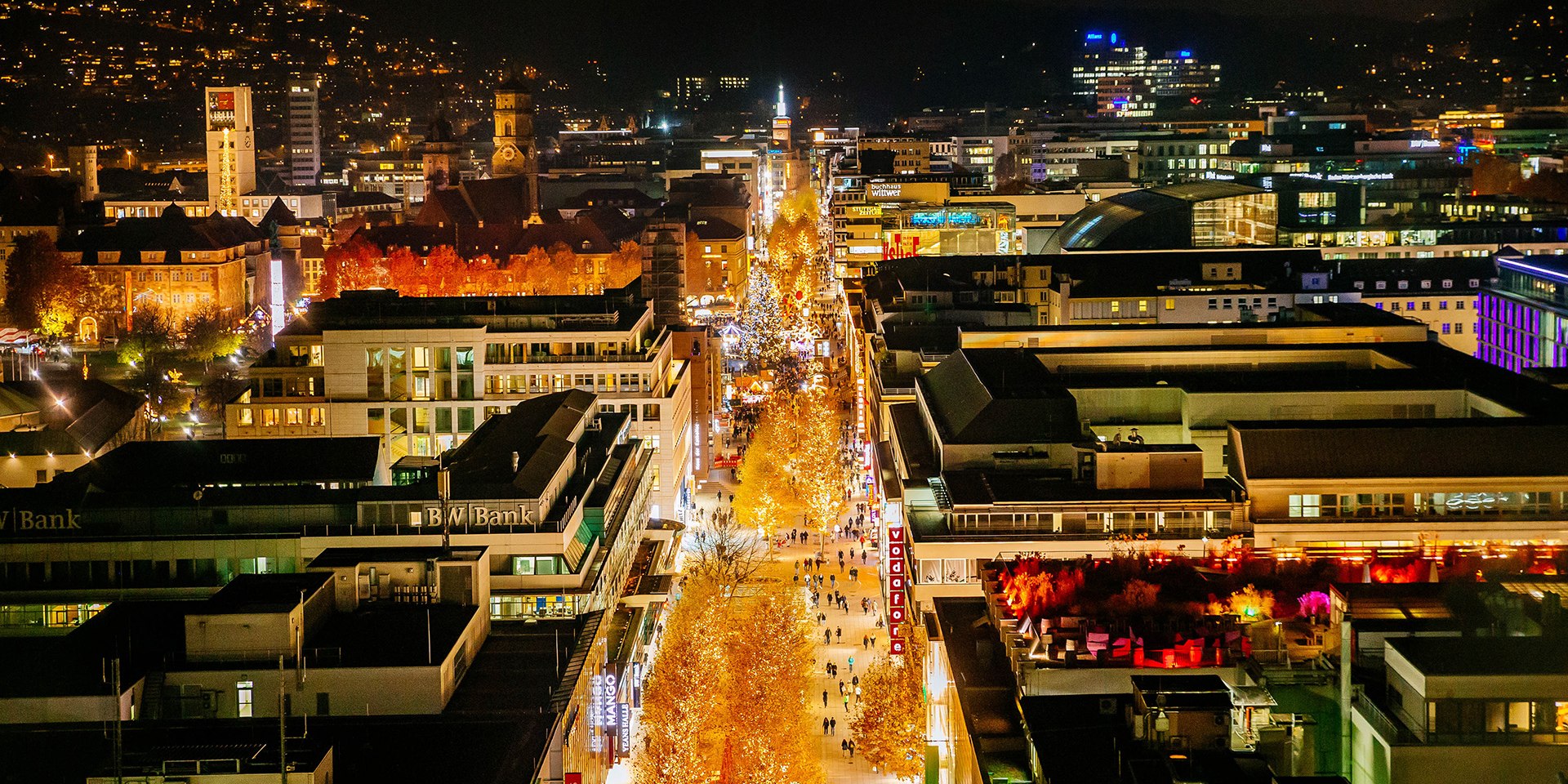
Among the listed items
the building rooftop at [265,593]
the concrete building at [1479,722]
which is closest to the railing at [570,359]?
the building rooftop at [265,593]

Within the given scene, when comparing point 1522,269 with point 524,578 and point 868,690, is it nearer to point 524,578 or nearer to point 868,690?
point 868,690

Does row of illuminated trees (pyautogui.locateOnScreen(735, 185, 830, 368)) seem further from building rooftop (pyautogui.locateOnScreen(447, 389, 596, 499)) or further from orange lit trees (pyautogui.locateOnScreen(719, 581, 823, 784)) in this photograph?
orange lit trees (pyautogui.locateOnScreen(719, 581, 823, 784))

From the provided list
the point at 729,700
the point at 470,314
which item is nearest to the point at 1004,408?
the point at 729,700

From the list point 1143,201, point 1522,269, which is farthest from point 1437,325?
point 1143,201

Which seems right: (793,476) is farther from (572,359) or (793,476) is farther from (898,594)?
(898,594)

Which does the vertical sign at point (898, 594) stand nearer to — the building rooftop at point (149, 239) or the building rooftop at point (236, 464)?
the building rooftop at point (236, 464)

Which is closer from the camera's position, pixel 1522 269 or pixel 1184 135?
pixel 1522 269
